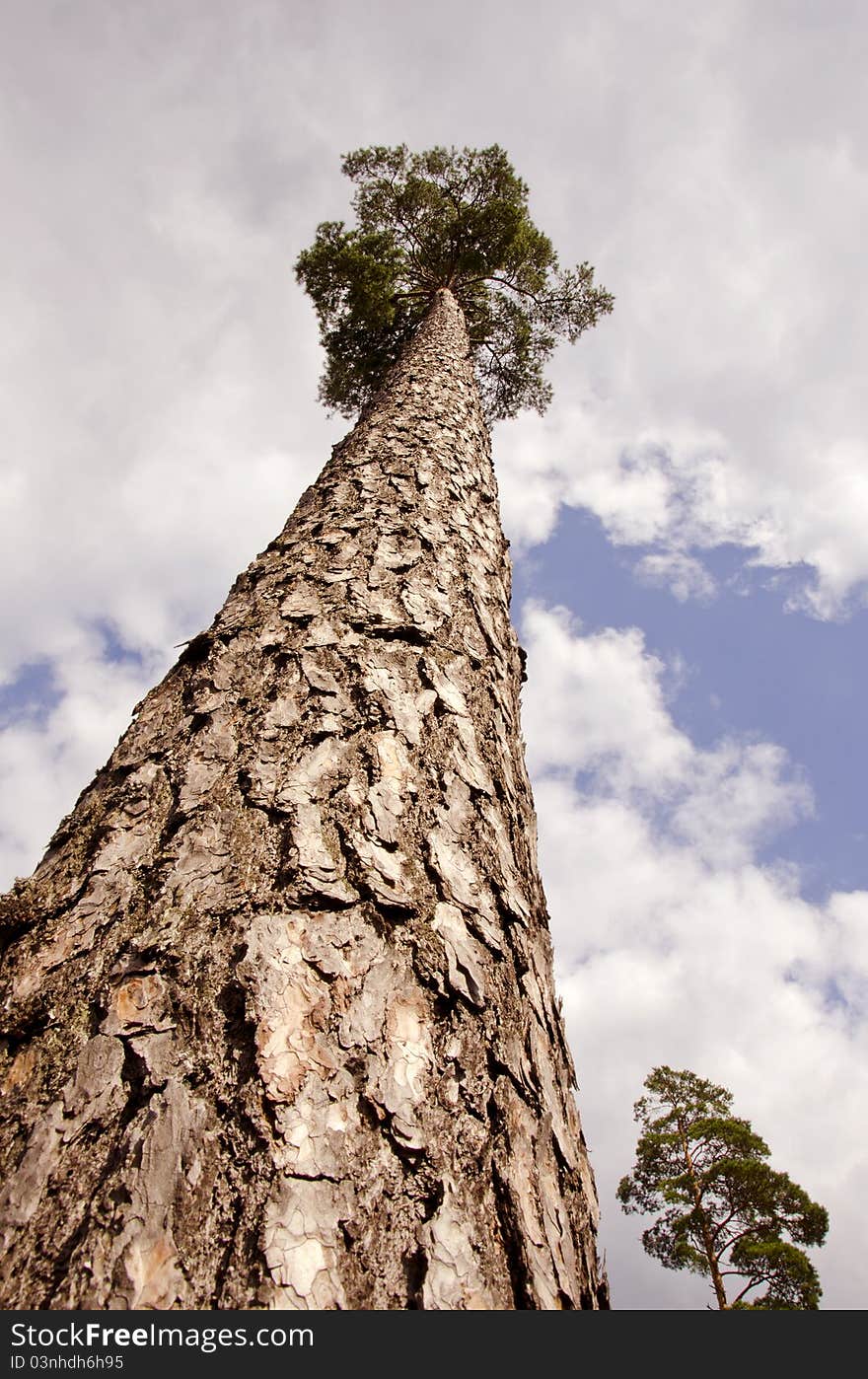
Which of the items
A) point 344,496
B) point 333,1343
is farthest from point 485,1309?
point 344,496

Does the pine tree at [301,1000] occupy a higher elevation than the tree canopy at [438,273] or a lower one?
lower

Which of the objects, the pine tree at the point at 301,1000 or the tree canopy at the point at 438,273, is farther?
the tree canopy at the point at 438,273

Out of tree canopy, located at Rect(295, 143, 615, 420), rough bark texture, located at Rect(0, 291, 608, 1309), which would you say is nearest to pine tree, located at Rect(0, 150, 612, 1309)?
rough bark texture, located at Rect(0, 291, 608, 1309)

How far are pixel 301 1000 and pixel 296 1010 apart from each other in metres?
0.02

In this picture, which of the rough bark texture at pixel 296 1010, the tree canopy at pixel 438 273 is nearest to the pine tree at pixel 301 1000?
the rough bark texture at pixel 296 1010

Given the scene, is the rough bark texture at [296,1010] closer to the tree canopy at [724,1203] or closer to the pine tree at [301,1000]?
the pine tree at [301,1000]

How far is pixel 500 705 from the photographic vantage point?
2.70 metres

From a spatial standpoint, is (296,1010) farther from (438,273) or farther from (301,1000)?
(438,273)

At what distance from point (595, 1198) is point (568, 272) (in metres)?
13.2

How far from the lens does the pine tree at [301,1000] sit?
109 centimetres

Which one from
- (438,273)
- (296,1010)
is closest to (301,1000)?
(296,1010)

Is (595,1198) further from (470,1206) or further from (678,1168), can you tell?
(678,1168)

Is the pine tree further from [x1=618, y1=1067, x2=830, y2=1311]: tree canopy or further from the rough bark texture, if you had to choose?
[x1=618, y1=1067, x2=830, y2=1311]: tree canopy

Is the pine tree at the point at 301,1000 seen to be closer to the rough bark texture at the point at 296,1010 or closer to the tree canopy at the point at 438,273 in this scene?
the rough bark texture at the point at 296,1010
